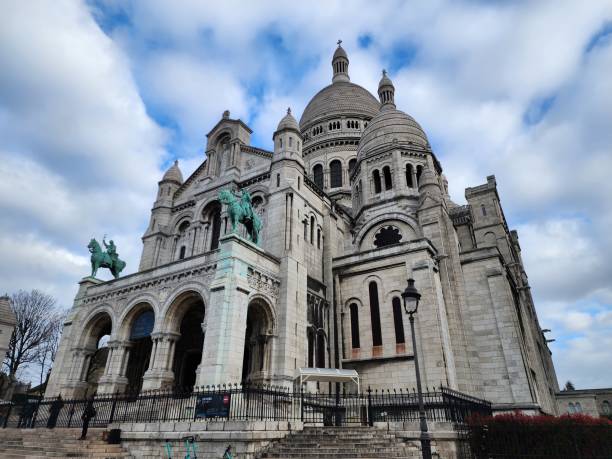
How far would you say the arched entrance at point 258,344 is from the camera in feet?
61.4

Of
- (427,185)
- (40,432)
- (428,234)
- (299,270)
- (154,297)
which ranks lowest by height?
(40,432)

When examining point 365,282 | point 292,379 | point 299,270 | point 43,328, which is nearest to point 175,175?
point 299,270

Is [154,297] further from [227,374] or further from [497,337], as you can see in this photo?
[497,337]

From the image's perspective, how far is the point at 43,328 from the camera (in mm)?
41250

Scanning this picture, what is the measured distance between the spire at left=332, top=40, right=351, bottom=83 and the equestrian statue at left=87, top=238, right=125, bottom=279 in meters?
43.2

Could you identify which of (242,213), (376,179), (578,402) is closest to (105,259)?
(242,213)

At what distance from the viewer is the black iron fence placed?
13.3 meters

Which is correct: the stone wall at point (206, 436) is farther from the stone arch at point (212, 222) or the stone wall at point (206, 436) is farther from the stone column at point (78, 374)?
the stone arch at point (212, 222)

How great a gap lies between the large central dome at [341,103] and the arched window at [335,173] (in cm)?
775

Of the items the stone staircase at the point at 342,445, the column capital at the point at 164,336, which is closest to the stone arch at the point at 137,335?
the column capital at the point at 164,336

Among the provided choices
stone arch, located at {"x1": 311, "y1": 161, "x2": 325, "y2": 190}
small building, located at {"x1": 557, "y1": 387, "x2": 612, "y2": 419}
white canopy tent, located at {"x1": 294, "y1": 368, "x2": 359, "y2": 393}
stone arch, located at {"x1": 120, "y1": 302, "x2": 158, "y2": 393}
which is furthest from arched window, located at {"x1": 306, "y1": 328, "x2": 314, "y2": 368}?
small building, located at {"x1": 557, "y1": 387, "x2": 612, "y2": 419}

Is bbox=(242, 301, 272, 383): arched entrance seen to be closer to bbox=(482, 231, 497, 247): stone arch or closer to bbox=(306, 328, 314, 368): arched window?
bbox=(306, 328, 314, 368): arched window

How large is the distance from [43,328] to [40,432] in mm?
30651

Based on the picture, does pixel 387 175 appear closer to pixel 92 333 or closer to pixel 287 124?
pixel 287 124
